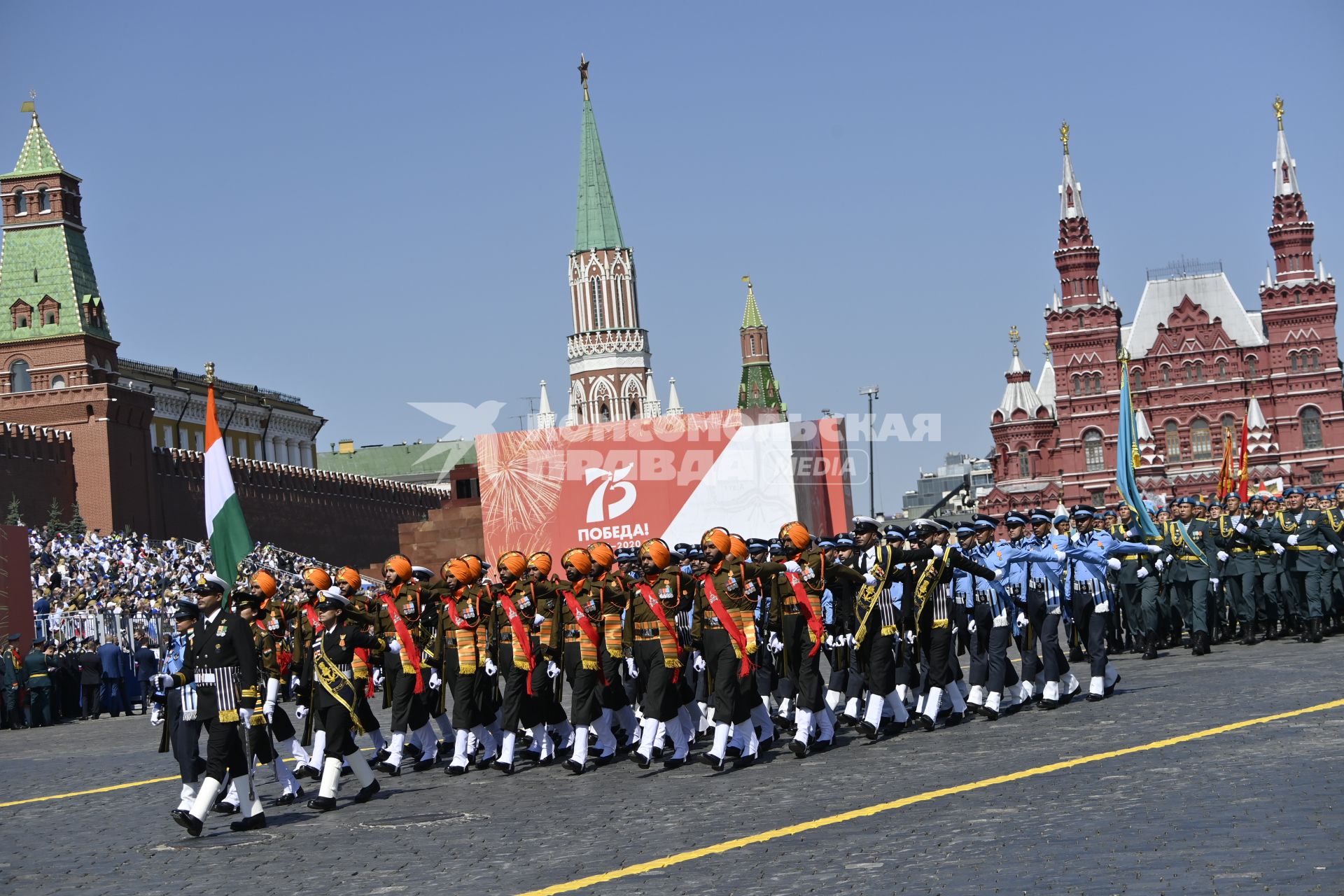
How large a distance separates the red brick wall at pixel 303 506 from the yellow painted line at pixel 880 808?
4822 centimetres

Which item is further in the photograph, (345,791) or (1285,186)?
(1285,186)

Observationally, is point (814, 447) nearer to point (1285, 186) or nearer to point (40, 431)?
point (40, 431)

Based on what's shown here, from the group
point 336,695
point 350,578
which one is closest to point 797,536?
point 350,578

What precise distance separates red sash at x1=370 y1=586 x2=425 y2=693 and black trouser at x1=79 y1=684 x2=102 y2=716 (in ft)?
47.1

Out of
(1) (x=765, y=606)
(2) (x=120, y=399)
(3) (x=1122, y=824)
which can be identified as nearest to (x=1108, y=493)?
(2) (x=120, y=399)

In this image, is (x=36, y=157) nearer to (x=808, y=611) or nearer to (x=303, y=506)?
(x=303, y=506)

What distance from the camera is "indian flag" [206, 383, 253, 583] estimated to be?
1766 cm

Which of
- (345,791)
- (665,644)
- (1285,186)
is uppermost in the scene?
(1285,186)

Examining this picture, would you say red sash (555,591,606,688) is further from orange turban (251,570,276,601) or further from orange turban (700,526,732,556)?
orange turban (251,570,276,601)

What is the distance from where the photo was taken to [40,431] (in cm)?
5672

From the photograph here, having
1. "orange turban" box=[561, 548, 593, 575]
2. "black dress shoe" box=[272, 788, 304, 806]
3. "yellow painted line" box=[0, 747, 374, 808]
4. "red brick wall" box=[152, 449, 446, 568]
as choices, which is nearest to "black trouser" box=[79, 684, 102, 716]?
"yellow painted line" box=[0, 747, 374, 808]

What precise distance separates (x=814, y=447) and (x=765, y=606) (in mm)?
37589

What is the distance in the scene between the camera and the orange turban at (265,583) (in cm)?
1477

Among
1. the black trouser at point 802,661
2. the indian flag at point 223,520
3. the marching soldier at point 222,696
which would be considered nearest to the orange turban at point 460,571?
the black trouser at point 802,661
